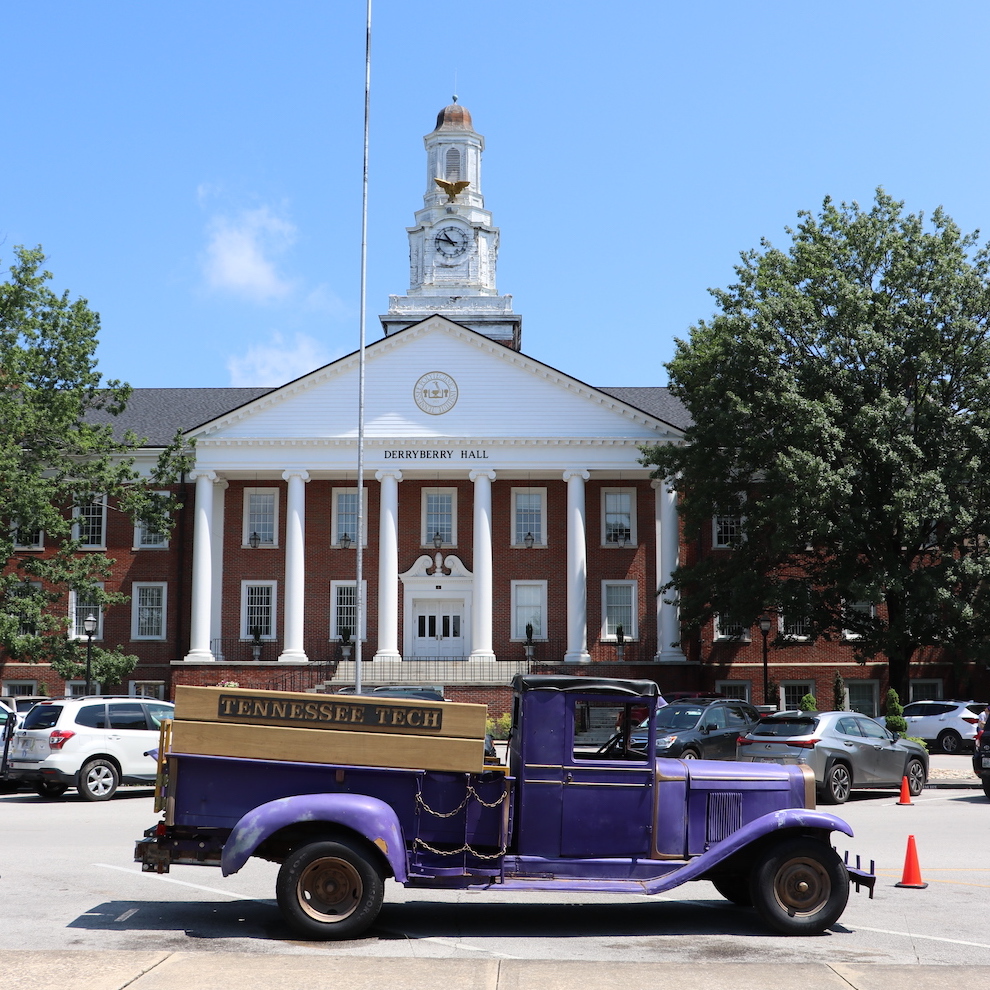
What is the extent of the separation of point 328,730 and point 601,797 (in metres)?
2.22

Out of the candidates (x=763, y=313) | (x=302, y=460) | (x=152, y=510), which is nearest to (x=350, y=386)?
(x=302, y=460)

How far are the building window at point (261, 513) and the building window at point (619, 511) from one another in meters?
11.9

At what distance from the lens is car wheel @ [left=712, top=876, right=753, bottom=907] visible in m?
10.8

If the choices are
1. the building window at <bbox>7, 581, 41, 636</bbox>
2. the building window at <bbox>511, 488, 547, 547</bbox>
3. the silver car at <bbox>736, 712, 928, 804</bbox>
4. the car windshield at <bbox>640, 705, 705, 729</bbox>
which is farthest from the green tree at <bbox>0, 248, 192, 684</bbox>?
the silver car at <bbox>736, 712, 928, 804</bbox>

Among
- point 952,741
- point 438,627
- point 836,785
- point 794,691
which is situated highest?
point 438,627

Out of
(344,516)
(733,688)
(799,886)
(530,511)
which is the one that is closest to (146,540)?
(344,516)

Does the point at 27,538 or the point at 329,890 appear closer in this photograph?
the point at 329,890

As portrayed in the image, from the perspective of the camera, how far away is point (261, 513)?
43906 millimetres

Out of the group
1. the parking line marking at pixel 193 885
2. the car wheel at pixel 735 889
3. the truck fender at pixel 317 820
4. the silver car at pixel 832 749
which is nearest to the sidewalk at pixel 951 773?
the silver car at pixel 832 749

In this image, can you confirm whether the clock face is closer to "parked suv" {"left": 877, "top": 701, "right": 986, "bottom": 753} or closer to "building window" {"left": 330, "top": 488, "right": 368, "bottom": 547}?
"building window" {"left": 330, "top": 488, "right": 368, "bottom": 547}

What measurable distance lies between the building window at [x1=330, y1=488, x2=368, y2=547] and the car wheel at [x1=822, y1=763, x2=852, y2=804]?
25012 mm

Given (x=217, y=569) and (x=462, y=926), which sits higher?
(x=217, y=569)

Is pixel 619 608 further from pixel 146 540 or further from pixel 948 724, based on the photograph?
pixel 146 540

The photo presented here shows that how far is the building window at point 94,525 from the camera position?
44.2m
